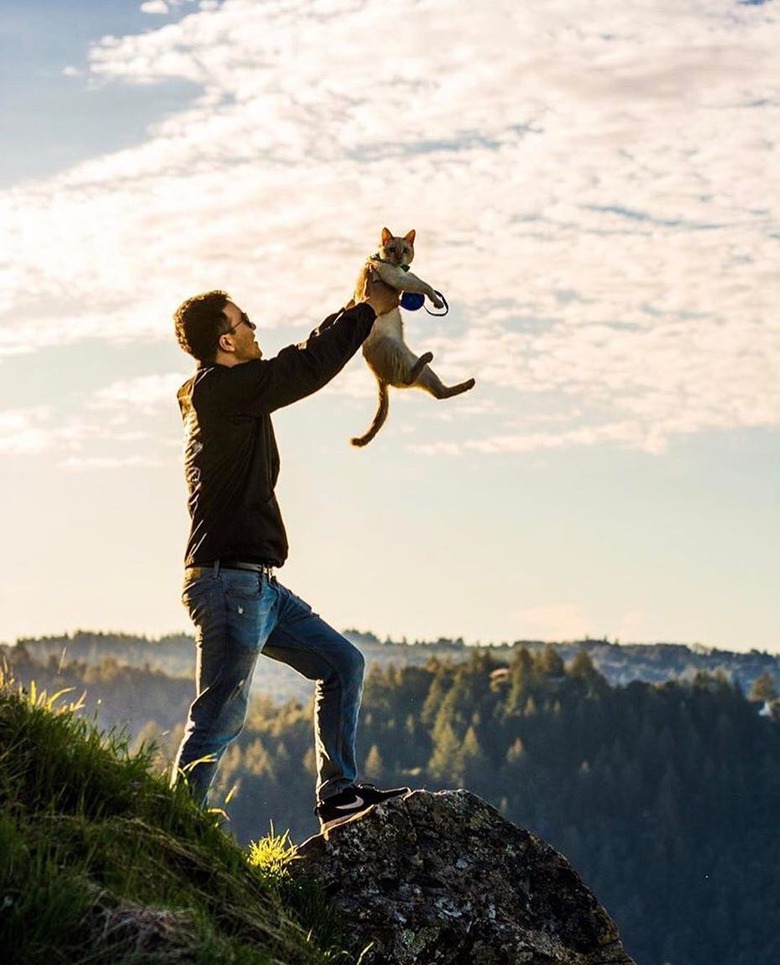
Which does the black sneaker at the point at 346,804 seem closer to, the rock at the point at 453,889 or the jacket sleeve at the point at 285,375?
the rock at the point at 453,889

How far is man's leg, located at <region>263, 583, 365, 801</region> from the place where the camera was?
18.6 ft

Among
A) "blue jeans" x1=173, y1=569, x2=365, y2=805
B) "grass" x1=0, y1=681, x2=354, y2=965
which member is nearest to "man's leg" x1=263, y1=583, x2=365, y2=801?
"blue jeans" x1=173, y1=569, x2=365, y2=805

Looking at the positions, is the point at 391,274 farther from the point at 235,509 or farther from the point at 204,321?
the point at 235,509

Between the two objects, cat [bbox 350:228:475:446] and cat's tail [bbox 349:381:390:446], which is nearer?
cat [bbox 350:228:475:446]

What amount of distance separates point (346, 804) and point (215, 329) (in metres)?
1.71

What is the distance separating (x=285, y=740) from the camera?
455 ft

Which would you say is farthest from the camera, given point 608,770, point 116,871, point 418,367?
point 608,770

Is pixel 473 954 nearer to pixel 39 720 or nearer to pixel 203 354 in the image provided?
pixel 39 720

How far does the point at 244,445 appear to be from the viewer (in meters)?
5.49

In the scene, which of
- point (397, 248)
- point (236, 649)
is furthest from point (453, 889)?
point (397, 248)

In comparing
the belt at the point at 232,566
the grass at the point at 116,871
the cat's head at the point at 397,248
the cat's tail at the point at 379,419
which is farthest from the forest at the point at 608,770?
the grass at the point at 116,871

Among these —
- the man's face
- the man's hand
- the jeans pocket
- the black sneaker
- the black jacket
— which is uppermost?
the man's hand

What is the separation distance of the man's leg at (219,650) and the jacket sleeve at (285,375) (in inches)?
22.4

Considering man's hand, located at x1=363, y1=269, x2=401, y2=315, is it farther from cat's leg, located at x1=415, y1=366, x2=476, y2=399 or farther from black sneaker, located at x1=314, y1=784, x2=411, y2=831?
black sneaker, located at x1=314, y1=784, x2=411, y2=831
